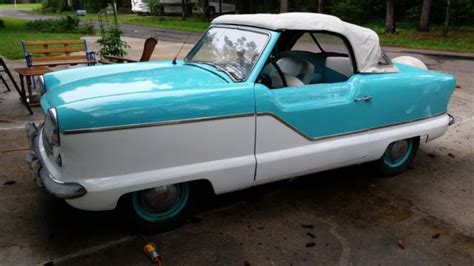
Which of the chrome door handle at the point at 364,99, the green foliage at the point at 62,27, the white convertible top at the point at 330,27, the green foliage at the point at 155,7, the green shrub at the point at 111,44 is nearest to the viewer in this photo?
the white convertible top at the point at 330,27

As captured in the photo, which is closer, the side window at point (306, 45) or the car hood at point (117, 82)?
the car hood at point (117, 82)

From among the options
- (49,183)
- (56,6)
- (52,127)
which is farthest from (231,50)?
(56,6)

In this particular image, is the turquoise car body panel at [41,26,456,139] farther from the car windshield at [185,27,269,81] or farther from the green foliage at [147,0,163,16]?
the green foliage at [147,0,163,16]

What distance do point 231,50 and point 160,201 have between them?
57.1 inches

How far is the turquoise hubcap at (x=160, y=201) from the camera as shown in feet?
10.5

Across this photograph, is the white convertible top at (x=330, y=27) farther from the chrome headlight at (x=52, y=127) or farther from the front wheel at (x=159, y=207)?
the chrome headlight at (x=52, y=127)

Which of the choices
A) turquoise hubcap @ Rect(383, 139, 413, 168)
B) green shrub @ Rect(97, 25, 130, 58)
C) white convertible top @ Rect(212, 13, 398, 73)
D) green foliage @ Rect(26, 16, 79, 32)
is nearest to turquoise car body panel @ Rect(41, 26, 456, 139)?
white convertible top @ Rect(212, 13, 398, 73)

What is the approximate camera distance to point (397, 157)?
453 centimetres

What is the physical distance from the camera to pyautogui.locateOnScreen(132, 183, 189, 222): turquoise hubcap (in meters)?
3.19

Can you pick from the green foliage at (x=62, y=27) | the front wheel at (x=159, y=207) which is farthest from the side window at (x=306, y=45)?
the green foliage at (x=62, y=27)

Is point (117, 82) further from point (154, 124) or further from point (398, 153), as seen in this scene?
point (398, 153)

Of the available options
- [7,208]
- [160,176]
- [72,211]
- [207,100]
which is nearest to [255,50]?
[207,100]

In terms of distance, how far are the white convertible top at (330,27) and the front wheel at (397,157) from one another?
0.80 meters

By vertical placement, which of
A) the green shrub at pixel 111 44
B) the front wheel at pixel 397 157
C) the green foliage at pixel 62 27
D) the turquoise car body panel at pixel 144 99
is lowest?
the front wheel at pixel 397 157
